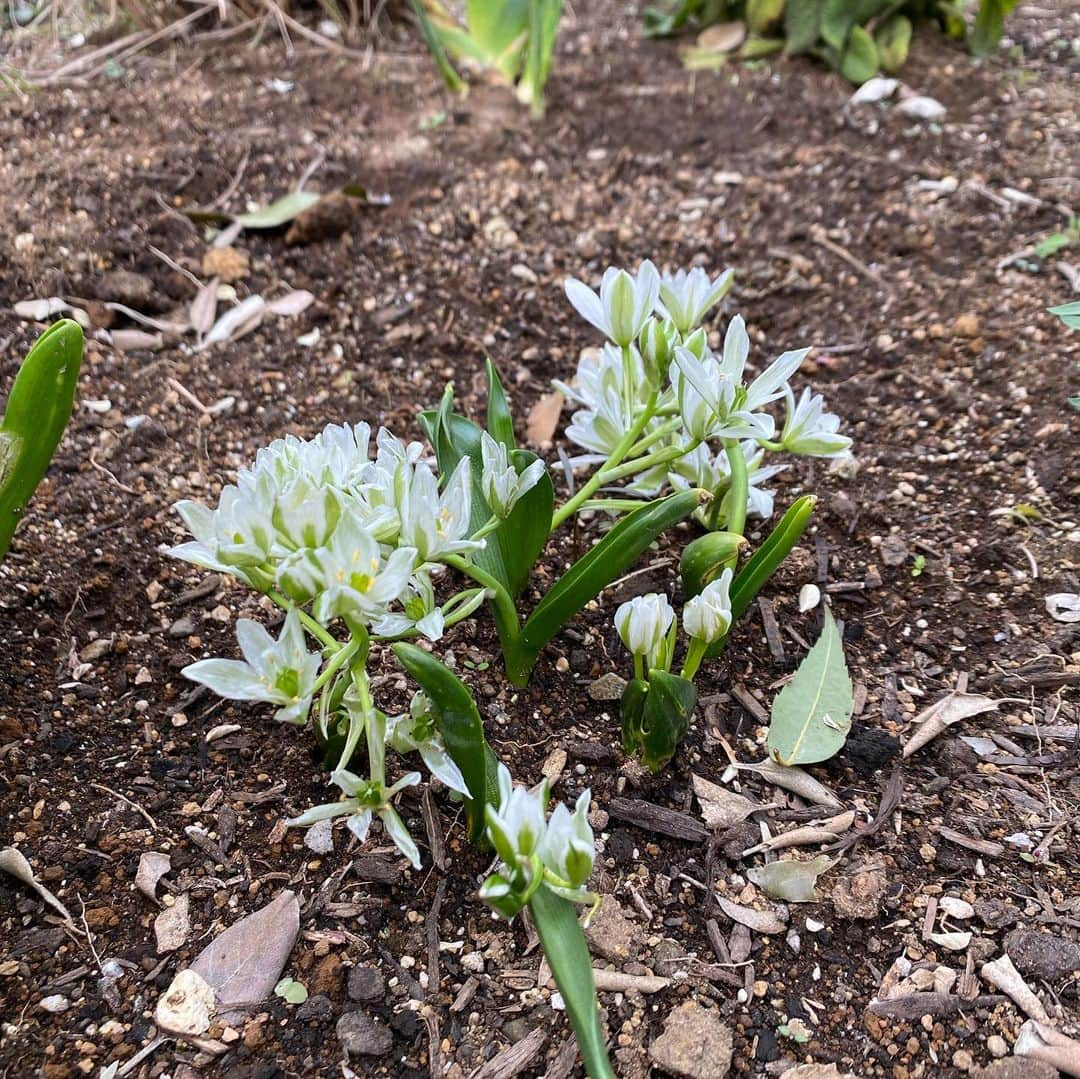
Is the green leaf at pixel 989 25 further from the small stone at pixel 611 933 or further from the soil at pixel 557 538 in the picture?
the small stone at pixel 611 933

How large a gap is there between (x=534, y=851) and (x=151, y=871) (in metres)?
0.56

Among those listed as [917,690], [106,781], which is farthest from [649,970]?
[106,781]

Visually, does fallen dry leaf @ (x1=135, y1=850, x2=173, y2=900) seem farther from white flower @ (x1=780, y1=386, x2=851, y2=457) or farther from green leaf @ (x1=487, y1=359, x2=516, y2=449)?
white flower @ (x1=780, y1=386, x2=851, y2=457)

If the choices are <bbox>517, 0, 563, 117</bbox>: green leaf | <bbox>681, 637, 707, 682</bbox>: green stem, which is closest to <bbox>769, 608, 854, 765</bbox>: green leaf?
<bbox>681, 637, 707, 682</bbox>: green stem

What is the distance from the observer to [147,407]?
208 centimetres

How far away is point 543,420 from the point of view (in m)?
2.09

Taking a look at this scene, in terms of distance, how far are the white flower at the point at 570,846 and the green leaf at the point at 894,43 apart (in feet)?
9.49

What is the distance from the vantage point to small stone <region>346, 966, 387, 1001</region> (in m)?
1.19

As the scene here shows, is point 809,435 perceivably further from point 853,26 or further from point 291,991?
point 853,26

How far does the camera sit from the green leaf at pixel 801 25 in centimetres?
313

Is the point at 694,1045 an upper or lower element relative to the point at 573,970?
lower

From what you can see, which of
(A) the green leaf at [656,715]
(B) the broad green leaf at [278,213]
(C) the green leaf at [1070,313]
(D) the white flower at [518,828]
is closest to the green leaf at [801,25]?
(B) the broad green leaf at [278,213]

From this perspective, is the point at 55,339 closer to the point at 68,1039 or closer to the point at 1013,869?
the point at 68,1039

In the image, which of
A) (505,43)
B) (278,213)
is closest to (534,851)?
(278,213)
